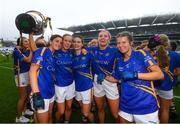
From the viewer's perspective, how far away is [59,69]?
16.9ft

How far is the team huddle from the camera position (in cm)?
345

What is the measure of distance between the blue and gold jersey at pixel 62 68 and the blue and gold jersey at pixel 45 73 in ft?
3.20

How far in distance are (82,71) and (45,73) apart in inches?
55.6

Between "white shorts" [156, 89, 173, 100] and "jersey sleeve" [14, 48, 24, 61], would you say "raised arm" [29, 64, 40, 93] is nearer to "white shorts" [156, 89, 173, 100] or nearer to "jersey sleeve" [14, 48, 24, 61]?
"jersey sleeve" [14, 48, 24, 61]

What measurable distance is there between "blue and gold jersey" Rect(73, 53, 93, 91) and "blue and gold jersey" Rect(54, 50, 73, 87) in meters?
0.18

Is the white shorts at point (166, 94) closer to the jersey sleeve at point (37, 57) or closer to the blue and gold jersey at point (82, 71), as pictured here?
the blue and gold jersey at point (82, 71)

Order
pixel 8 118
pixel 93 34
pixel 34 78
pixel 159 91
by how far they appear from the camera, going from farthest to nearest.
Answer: pixel 93 34, pixel 8 118, pixel 159 91, pixel 34 78

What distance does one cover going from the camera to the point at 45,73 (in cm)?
→ 399

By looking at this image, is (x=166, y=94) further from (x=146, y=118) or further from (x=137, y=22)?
(x=137, y=22)

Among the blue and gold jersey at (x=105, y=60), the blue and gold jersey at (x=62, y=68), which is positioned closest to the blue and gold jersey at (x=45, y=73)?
the blue and gold jersey at (x=62, y=68)

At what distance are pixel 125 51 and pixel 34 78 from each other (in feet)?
4.42

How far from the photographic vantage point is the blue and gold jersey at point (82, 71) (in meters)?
5.27

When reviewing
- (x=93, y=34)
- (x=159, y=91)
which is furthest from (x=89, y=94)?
(x=93, y=34)

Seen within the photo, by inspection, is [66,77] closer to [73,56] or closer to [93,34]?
[73,56]
